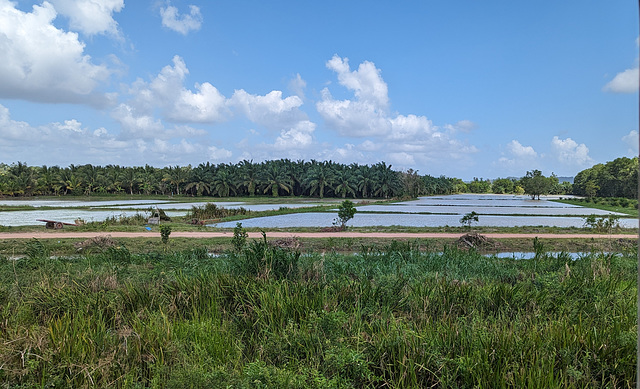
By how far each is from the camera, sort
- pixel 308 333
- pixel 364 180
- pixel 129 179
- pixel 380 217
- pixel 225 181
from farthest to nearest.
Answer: pixel 129 179
pixel 364 180
pixel 225 181
pixel 380 217
pixel 308 333

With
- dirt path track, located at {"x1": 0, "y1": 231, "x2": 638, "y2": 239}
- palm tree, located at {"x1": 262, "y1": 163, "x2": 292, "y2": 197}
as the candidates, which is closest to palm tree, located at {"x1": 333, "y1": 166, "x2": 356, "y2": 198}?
palm tree, located at {"x1": 262, "y1": 163, "x2": 292, "y2": 197}

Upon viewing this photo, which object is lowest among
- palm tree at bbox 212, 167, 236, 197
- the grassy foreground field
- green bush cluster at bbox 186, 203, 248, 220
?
green bush cluster at bbox 186, 203, 248, 220

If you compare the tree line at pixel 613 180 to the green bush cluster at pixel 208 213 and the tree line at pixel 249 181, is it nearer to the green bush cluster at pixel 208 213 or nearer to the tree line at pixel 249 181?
the tree line at pixel 249 181

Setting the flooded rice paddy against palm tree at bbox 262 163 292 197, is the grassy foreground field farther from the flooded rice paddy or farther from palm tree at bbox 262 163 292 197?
palm tree at bbox 262 163 292 197

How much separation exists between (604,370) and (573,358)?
22cm

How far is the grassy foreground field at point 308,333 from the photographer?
10.6 ft

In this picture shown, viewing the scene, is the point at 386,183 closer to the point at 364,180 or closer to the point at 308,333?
the point at 364,180

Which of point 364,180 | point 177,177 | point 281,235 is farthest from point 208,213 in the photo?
point 177,177

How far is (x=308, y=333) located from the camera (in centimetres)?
392

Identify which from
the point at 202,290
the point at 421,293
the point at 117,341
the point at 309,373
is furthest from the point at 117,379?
the point at 421,293

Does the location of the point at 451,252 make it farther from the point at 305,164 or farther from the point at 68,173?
the point at 68,173

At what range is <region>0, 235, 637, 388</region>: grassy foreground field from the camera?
3.22 metres

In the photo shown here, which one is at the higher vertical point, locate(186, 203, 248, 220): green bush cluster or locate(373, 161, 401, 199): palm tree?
locate(373, 161, 401, 199): palm tree

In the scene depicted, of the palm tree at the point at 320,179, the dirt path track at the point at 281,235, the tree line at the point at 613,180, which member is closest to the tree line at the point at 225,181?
the palm tree at the point at 320,179
